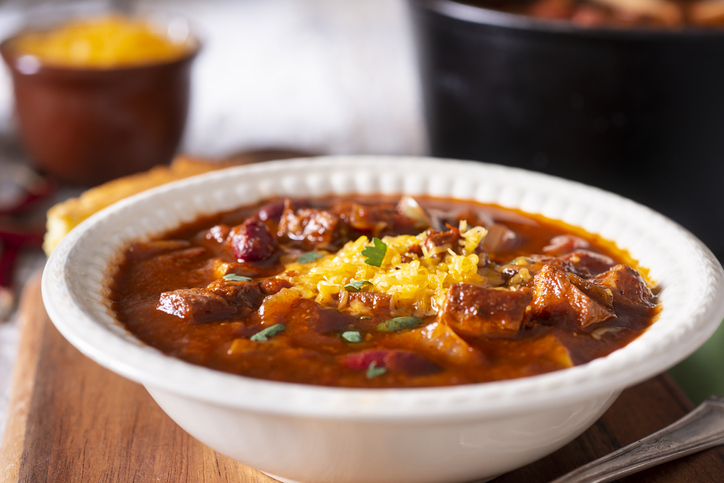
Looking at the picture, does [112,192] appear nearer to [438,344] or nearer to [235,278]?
[235,278]

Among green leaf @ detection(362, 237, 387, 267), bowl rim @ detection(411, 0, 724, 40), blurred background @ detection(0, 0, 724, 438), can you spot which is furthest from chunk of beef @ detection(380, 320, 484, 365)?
bowl rim @ detection(411, 0, 724, 40)

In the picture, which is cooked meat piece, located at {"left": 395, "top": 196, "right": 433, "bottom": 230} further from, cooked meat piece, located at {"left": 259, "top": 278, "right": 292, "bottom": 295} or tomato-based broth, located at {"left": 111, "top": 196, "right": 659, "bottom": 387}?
cooked meat piece, located at {"left": 259, "top": 278, "right": 292, "bottom": 295}

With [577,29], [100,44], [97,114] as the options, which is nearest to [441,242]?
[577,29]

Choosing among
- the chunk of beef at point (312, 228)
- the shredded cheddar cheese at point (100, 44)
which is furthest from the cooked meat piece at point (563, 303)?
the shredded cheddar cheese at point (100, 44)

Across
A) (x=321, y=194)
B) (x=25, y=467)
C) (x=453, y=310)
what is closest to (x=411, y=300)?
(x=453, y=310)

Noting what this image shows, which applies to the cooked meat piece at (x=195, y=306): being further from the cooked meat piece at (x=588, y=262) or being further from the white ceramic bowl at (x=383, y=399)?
the cooked meat piece at (x=588, y=262)

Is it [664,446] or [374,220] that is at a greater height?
[374,220]
